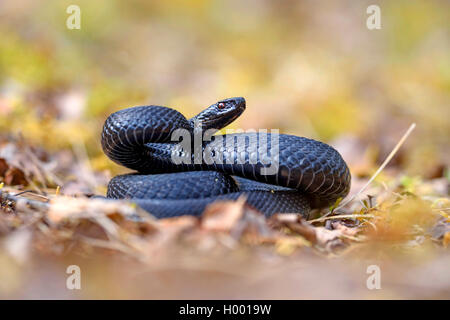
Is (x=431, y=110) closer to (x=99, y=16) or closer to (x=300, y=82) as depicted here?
(x=300, y=82)

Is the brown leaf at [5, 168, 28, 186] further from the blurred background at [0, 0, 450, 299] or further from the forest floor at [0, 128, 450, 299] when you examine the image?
the forest floor at [0, 128, 450, 299]

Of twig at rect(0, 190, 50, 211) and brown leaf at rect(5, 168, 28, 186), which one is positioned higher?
brown leaf at rect(5, 168, 28, 186)

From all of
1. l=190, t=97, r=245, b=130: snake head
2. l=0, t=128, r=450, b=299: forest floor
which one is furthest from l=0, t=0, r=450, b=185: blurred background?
l=0, t=128, r=450, b=299: forest floor

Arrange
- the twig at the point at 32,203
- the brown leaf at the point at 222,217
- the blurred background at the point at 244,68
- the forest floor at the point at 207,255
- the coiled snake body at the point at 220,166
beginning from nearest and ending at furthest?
the forest floor at the point at 207,255 < the brown leaf at the point at 222,217 < the twig at the point at 32,203 < the coiled snake body at the point at 220,166 < the blurred background at the point at 244,68

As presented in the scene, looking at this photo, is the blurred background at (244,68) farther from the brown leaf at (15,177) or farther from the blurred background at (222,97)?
the brown leaf at (15,177)

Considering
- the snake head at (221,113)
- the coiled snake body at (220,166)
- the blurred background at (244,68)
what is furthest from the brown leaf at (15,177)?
the snake head at (221,113)
